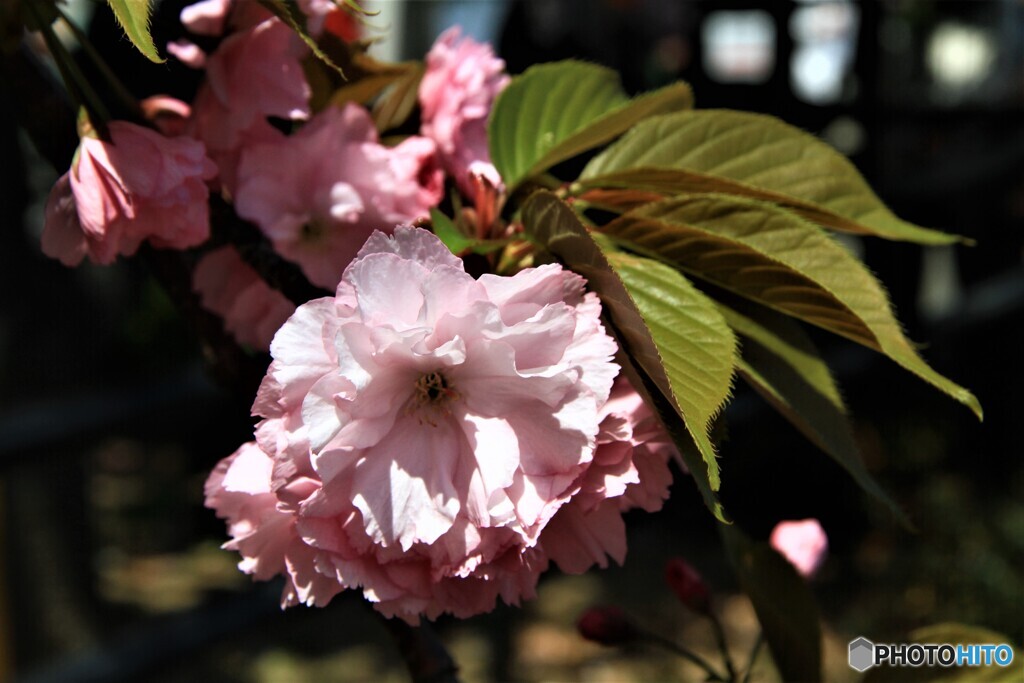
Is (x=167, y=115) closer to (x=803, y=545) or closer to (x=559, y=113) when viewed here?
(x=559, y=113)

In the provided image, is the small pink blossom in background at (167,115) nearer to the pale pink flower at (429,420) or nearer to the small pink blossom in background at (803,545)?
the pale pink flower at (429,420)

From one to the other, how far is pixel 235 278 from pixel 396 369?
215mm

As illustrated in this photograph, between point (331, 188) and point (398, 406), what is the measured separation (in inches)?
6.5

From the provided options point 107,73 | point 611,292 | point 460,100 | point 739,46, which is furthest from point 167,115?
point 739,46

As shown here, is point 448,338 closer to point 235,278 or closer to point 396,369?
point 396,369

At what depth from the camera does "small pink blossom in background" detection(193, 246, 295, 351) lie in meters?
0.61

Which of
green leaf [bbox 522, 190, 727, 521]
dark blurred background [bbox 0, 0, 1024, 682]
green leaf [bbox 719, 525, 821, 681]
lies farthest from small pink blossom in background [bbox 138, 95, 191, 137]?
dark blurred background [bbox 0, 0, 1024, 682]

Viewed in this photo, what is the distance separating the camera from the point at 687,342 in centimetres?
46

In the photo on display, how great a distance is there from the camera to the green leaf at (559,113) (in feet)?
1.89

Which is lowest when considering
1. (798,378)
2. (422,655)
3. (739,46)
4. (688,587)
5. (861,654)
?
(739,46)

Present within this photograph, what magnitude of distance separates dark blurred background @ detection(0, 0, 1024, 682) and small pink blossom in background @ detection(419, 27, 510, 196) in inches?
59.5

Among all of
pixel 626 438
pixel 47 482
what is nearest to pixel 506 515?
pixel 626 438

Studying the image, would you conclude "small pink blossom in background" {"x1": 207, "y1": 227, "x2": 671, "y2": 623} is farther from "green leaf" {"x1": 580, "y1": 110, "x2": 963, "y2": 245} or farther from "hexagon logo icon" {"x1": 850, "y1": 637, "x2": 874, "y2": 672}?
"hexagon logo icon" {"x1": 850, "y1": 637, "x2": 874, "y2": 672}

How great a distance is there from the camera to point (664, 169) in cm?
53
